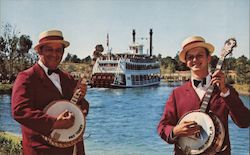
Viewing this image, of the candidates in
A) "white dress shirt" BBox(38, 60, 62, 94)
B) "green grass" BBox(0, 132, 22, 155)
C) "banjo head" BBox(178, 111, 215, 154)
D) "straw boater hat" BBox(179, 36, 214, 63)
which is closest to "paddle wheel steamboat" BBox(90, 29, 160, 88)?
"white dress shirt" BBox(38, 60, 62, 94)

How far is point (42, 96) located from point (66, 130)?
0.22 m

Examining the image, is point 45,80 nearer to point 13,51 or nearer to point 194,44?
point 194,44

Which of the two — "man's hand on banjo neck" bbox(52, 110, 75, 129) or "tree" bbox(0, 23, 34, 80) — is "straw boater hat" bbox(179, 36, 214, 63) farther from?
"tree" bbox(0, 23, 34, 80)

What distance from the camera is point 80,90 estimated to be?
219cm

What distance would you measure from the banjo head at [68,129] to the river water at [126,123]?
1.39 meters

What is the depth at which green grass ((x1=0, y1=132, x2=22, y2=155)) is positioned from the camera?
146 inches

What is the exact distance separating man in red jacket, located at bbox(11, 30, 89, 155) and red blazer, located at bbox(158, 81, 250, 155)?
0.47m

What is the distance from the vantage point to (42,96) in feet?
6.89

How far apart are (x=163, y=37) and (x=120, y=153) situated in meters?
1.49

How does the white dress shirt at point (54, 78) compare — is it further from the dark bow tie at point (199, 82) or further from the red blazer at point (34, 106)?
the dark bow tie at point (199, 82)

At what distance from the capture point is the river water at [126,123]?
3.72 m

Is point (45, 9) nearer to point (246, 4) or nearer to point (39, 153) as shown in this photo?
point (39, 153)

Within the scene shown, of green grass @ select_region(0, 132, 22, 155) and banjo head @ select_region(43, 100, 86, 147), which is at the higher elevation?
banjo head @ select_region(43, 100, 86, 147)

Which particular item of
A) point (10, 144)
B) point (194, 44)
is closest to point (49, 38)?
point (194, 44)
